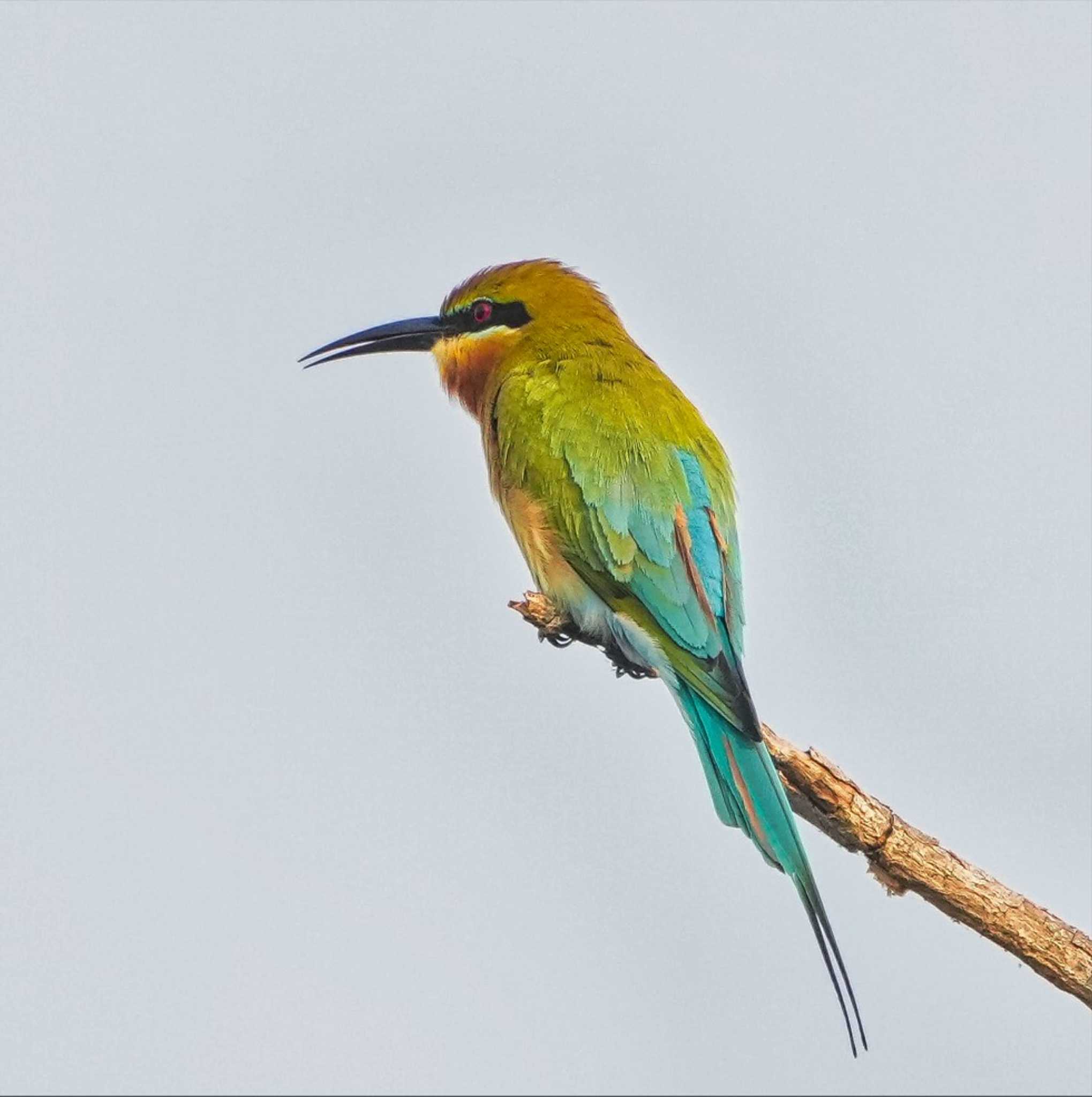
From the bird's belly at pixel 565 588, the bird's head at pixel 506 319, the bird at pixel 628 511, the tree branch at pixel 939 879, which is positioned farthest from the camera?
the bird's head at pixel 506 319

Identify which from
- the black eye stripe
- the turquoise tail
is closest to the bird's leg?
the turquoise tail

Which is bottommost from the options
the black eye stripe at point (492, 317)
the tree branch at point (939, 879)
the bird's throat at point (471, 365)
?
the tree branch at point (939, 879)

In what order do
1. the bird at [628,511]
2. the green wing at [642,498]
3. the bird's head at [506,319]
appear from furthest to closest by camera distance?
1. the bird's head at [506,319]
2. the green wing at [642,498]
3. the bird at [628,511]

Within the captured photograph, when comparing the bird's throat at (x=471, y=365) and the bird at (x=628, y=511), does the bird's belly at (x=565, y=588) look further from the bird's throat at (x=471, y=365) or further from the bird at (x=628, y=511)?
the bird's throat at (x=471, y=365)

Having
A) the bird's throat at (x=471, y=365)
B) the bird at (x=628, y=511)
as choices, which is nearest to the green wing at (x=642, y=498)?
the bird at (x=628, y=511)

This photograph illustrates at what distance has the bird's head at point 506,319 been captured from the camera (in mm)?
5535

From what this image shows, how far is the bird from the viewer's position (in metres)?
4.28

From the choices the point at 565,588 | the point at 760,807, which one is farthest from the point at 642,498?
the point at 760,807

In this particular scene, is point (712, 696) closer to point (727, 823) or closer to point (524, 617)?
point (727, 823)

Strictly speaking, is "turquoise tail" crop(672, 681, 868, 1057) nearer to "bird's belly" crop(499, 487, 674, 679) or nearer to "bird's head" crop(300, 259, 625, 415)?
"bird's belly" crop(499, 487, 674, 679)

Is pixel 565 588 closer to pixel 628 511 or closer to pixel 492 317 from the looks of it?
pixel 628 511

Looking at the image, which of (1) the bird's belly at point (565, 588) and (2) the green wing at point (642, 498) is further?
(1) the bird's belly at point (565, 588)

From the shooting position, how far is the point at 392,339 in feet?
19.9

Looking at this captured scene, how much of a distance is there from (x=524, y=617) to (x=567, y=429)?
0.60 m
